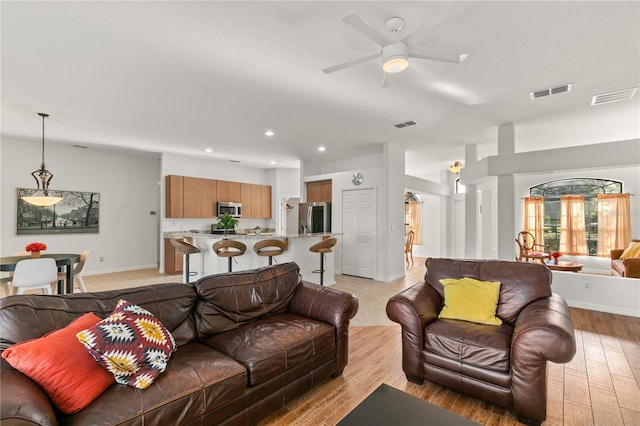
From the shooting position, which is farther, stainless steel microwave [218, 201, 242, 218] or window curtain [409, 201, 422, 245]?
window curtain [409, 201, 422, 245]

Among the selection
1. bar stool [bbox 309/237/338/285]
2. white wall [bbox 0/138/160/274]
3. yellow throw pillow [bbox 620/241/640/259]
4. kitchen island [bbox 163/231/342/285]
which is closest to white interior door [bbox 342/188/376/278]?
kitchen island [bbox 163/231/342/285]

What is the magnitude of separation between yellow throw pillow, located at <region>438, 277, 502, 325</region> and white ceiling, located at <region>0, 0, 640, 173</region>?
2.02 m

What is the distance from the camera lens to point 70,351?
4.45ft

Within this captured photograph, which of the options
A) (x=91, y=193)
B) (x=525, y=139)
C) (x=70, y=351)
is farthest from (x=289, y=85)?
(x=91, y=193)

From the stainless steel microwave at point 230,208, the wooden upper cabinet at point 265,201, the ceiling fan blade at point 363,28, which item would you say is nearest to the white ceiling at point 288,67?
the ceiling fan blade at point 363,28

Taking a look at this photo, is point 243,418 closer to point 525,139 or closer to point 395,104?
point 395,104

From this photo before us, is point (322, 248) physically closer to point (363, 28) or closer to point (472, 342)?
point (472, 342)

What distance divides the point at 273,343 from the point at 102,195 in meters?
6.70

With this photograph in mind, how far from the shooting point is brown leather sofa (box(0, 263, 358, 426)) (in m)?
1.27

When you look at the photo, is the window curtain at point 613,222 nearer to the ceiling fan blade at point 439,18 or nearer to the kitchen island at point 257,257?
the kitchen island at point 257,257

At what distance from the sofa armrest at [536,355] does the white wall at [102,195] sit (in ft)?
25.4

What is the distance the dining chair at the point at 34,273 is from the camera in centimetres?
327

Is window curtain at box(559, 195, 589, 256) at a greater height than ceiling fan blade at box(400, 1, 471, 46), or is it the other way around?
ceiling fan blade at box(400, 1, 471, 46)

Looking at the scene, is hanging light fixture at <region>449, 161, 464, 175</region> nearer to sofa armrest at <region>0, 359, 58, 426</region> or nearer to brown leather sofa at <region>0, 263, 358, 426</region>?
brown leather sofa at <region>0, 263, 358, 426</region>
